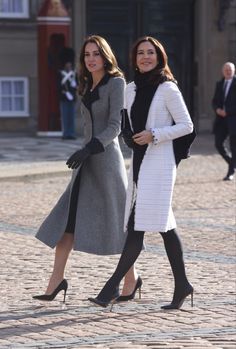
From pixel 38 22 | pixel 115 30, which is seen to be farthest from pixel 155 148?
pixel 115 30

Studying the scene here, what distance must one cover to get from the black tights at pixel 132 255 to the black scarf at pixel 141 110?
0.36 metres

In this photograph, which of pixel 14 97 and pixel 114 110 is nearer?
pixel 114 110

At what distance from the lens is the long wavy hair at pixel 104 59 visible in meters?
9.07

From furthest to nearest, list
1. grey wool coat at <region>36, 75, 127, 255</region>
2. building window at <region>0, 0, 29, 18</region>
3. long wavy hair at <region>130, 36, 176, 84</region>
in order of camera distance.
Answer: building window at <region>0, 0, 29, 18</region>, grey wool coat at <region>36, 75, 127, 255</region>, long wavy hair at <region>130, 36, 176, 84</region>

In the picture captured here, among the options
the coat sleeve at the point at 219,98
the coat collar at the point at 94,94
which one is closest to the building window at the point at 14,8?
the coat sleeve at the point at 219,98

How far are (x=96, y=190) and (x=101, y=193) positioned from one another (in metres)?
0.04

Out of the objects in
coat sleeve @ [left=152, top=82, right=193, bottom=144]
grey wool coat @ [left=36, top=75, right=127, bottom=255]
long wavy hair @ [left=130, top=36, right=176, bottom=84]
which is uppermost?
long wavy hair @ [left=130, top=36, right=176, bottom=84]

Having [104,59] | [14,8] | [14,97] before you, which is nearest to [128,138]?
[104,59]

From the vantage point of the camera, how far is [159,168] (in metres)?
8.69

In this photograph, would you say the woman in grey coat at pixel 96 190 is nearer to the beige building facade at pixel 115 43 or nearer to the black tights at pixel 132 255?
the black tights at pixel 132 255

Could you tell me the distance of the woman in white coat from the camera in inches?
341

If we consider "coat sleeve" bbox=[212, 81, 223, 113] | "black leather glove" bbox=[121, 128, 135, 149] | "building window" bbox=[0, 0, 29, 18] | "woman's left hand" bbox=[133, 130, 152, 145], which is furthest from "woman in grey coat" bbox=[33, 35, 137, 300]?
"building window" bbox=[0, 0, 29, 18]

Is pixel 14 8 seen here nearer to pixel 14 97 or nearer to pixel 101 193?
pixel 14 97

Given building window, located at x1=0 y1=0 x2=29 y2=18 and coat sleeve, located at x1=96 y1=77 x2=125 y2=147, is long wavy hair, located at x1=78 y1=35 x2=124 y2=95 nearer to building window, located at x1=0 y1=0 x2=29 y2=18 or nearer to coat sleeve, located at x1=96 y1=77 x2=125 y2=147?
coat sleeve, located at x1=96 y1=77 x2=125 y2=147
